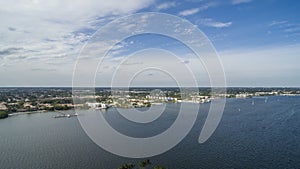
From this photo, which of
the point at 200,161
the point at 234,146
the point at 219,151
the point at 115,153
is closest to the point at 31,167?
the point at 115,153

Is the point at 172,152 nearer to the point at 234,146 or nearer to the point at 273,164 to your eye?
the point at 234,146

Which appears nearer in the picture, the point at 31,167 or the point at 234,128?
the point at 31,167

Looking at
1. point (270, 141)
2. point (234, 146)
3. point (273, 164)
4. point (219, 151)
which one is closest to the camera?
point (273, 164)

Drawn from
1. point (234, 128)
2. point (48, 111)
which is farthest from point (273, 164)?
point (48, 111)

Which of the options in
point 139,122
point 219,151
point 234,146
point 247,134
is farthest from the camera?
point 139,122

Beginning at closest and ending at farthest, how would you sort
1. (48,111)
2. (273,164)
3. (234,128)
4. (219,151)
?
(273,164)
(219,151)
(234,128)
(48,111)

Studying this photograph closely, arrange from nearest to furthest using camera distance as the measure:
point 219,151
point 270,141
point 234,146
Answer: point 219,151
point 234,146
point 270,141

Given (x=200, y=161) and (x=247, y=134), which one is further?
(x=247, y=134)

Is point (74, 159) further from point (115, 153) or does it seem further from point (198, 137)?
point (198, 137)
